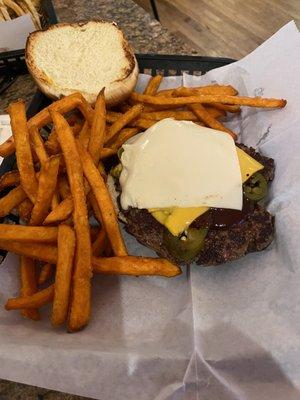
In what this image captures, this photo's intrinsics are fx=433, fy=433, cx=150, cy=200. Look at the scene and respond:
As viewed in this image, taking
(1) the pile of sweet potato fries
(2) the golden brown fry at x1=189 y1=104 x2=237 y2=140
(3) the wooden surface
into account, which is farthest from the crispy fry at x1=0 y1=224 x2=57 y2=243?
(3) the wooden surface

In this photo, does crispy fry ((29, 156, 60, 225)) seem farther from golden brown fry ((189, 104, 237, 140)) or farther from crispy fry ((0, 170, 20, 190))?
golden brown fry ((189, 104, 237, 140))

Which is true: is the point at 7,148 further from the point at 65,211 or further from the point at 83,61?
the point at 83,61

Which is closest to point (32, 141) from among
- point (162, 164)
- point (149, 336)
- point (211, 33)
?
point (162, 164)

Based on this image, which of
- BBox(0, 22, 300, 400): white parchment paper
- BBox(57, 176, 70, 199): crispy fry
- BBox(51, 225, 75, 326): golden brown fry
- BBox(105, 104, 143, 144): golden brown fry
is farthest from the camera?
BBox(105, 104, 143, 144): golden brown fry

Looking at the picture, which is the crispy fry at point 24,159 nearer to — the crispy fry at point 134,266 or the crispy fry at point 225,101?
the crispy fry at point 134,266

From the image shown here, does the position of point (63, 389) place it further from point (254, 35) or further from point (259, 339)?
point (254, 35)

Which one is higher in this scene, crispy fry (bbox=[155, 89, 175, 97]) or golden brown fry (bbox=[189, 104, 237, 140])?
crispy fry (bbox=[155, 89, 175, 97])

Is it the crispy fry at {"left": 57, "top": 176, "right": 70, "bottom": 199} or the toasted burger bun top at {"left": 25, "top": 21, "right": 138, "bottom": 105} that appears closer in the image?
the crispy fry at {"left": 57, "top": 176, "right": 70, "bottom": 199}
